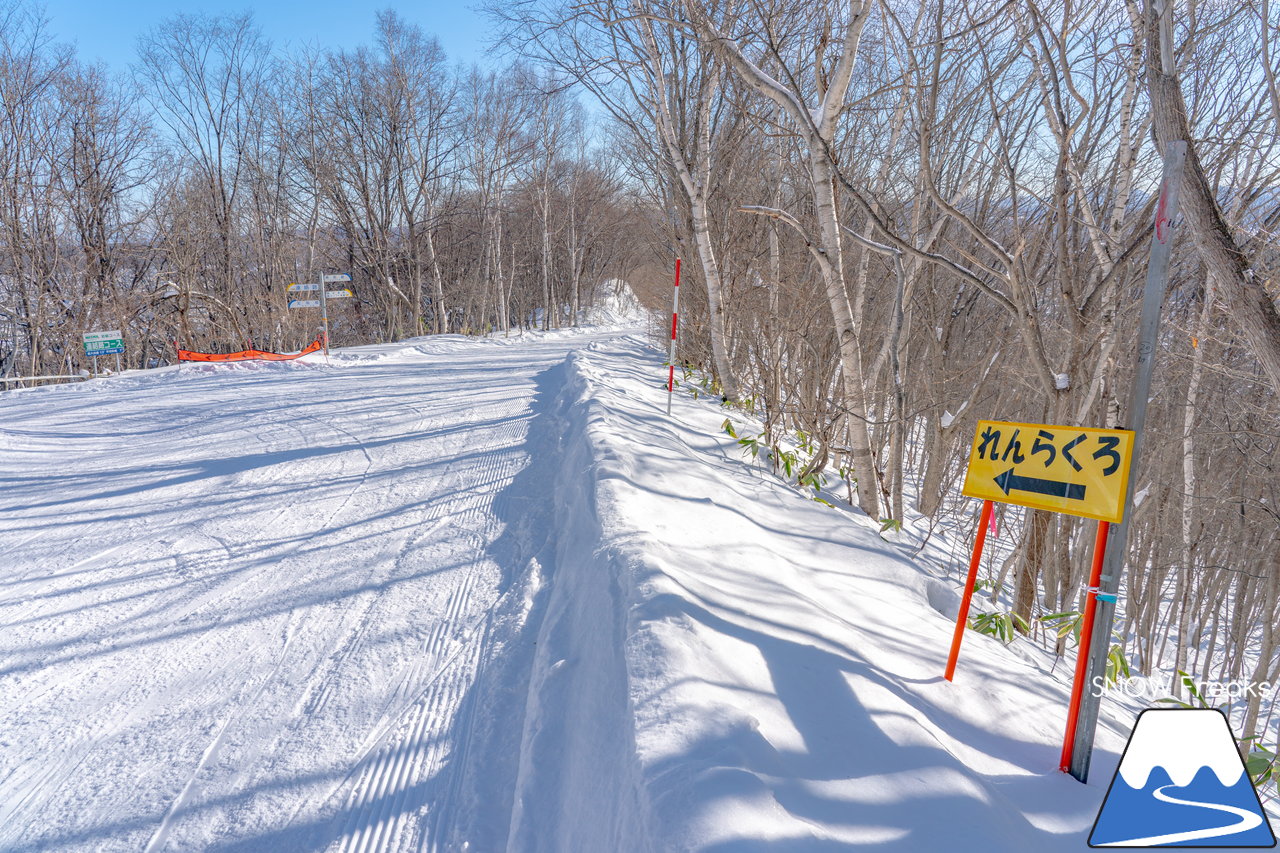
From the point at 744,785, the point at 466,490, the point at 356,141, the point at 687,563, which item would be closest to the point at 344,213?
the point at 356,141

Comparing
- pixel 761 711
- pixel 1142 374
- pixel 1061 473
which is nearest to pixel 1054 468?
pixel 1061 473

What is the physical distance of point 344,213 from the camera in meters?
26.9

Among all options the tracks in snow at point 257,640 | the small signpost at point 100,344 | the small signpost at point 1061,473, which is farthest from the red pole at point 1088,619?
the small signpost at point 100,344

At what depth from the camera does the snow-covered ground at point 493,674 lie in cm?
211

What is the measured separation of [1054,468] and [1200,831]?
1.19 m

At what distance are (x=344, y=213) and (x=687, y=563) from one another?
2833 centimetres

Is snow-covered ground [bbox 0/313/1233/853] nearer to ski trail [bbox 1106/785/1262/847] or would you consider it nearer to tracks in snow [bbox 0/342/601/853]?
tracks in snow [bbox 0/342/601/853]

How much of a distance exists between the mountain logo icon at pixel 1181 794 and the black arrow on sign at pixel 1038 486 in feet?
2.46

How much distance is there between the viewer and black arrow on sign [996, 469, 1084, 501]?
7.43ft

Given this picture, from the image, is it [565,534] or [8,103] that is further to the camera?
[8,103]

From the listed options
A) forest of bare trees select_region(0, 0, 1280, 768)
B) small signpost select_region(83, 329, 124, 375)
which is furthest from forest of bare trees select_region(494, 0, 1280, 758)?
small signpost select_region(83, 329, 124, 375)

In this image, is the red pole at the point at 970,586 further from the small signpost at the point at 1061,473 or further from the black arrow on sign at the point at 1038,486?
the black arrow on sign at the point at 1038,486

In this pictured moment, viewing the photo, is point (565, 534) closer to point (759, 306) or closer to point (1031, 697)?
point (1031, 697)

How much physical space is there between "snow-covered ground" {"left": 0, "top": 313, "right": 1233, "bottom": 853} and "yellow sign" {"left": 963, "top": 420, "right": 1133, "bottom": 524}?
3.34 feet
